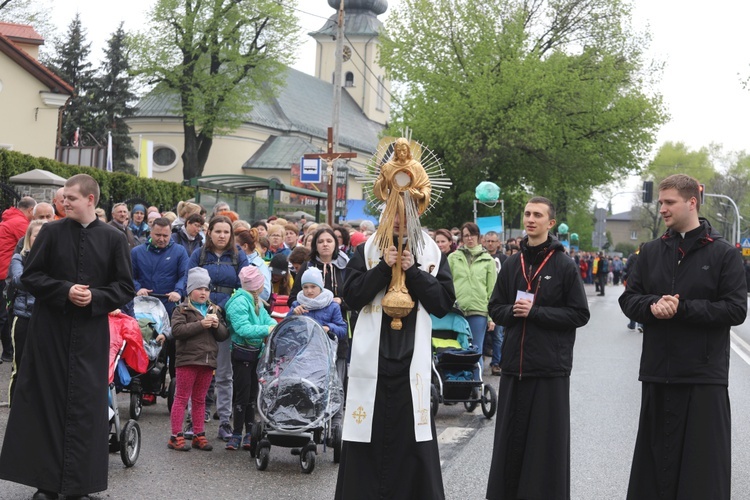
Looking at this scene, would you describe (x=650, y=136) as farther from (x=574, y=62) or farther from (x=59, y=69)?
(x=59, y=69)

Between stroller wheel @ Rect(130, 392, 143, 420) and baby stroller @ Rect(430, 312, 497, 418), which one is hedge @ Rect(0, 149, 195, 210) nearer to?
stroller wheel @ Rect(130, 392, 143, 420)

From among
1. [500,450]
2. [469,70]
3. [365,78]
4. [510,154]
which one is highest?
[365,78]

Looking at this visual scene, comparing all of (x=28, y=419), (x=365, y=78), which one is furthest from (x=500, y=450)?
(x=365, y=78)

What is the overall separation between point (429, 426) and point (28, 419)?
2.58 meters

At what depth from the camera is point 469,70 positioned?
4031cm

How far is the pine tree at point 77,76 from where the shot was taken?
5522cm

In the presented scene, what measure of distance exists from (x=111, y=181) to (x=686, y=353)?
69.0 ft

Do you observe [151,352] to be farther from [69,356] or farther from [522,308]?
[522,308]

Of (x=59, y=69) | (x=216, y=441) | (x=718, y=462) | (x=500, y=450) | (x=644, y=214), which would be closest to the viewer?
(x=718, y=462)

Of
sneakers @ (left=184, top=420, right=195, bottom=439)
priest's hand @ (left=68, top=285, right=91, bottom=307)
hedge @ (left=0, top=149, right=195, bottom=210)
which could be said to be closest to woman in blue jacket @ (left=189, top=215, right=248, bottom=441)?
sneakers @ (left=184, top=420, right=195, bottom=439)

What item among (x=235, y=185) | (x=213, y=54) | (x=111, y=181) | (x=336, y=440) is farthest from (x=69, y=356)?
(x=213, y=54)

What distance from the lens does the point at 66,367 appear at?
264 inches

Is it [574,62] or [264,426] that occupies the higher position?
Answer: [574,62]

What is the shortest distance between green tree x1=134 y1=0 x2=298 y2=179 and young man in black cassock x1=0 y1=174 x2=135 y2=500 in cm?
4121
